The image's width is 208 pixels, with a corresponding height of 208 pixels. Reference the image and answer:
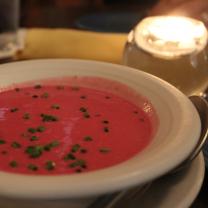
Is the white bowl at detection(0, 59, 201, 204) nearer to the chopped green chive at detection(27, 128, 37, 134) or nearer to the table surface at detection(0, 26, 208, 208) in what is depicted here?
the chopped green chive at detection(27, 128, 37, 134)

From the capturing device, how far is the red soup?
0.79 m

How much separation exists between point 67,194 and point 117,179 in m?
0.07

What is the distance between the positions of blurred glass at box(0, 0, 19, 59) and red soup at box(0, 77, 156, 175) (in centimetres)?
52

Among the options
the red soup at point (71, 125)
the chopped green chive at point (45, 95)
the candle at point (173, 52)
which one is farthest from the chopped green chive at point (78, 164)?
the candle at point (173, 52)

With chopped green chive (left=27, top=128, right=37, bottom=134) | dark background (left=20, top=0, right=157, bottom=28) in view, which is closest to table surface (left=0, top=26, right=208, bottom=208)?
dark background (left=20, top=0, right=157, bottom=28)

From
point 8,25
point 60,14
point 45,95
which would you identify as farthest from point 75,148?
point 60,14

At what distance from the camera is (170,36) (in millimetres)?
1254

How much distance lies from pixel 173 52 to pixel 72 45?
0.40 m

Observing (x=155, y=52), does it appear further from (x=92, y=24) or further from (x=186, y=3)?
(x=186, y=3)

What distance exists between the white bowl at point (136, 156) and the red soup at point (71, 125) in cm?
2

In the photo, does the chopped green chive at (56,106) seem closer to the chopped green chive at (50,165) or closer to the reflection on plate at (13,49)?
the chopped green chive at (50,165)

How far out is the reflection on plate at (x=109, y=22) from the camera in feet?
5.88

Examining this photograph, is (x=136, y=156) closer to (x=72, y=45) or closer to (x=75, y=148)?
(x=75, y=148)

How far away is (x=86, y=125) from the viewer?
91 centimetres
